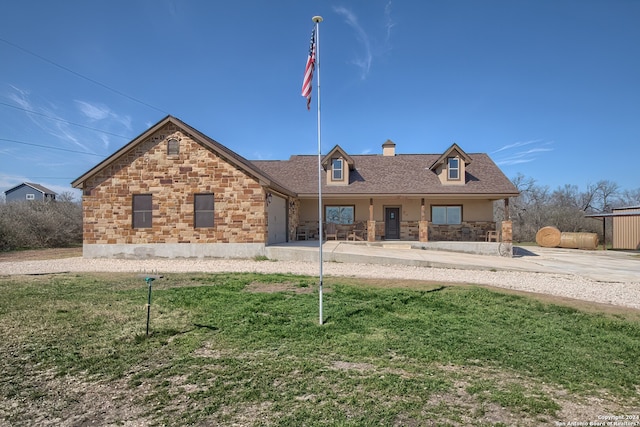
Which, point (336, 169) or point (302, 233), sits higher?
point (336, 169)

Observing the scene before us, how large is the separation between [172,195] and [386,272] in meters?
10.4

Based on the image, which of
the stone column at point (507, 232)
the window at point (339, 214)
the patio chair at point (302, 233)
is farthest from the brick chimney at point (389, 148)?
the stone column at point (507, 232)

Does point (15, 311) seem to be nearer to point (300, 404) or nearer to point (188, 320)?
point (188, 320)

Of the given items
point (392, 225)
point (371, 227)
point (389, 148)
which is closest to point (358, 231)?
point (371, 227)

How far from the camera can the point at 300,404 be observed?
351cm

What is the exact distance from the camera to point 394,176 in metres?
22.8

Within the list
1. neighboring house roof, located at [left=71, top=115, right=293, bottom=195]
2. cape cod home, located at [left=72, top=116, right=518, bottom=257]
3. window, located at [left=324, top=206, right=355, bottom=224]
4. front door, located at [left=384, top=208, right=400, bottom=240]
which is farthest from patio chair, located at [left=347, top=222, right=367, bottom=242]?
neighboring house roof, located at [left=71, top=115, right=293, bottom=195]

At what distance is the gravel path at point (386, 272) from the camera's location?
9.38 meters

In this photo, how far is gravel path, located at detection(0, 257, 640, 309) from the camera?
9.38 m

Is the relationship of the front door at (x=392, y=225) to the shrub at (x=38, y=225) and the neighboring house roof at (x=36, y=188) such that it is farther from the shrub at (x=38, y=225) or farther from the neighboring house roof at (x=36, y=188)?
the neighboring house roof at (x=36, y=188)

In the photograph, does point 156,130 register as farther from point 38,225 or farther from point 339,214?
point 38,225

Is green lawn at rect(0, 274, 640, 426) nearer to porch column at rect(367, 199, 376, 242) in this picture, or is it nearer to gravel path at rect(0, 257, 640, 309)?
gravel path at rect(0, 257, 640, 309)

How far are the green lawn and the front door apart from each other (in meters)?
14.5

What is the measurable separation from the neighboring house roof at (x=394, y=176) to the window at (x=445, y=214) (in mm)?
1732
